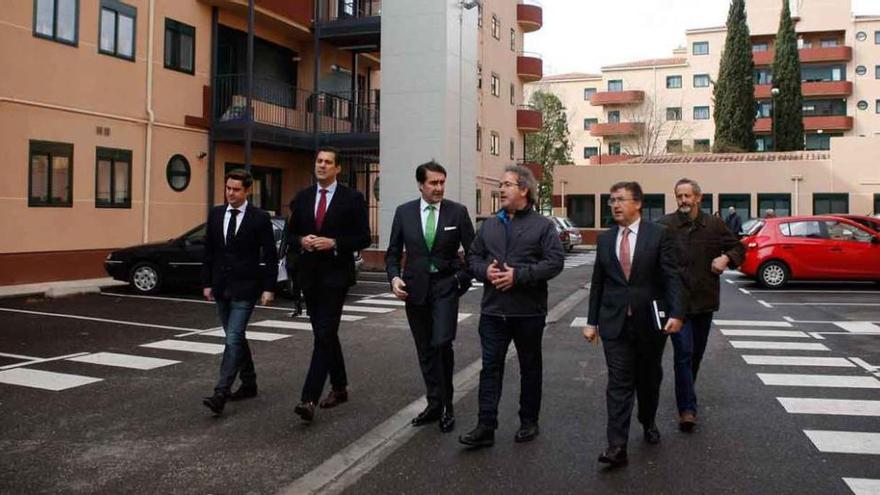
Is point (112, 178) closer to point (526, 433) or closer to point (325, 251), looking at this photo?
point (325, 251)

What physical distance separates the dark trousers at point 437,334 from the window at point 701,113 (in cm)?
6828

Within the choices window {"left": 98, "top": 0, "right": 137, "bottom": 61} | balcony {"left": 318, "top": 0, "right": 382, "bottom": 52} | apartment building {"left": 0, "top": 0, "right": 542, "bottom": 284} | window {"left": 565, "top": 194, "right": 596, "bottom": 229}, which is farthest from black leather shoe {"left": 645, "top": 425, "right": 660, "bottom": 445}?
window {"left": 565, "top": 194, "right": 596, "bottom": 229}

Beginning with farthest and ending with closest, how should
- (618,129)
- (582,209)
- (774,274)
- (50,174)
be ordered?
(618,129)
(582,209)
(774,274)
(50,174)

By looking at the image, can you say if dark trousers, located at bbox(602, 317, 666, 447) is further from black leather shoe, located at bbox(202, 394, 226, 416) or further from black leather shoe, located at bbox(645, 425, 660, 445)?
black leather shoe, located at bbox(202, 394, 226, 416)

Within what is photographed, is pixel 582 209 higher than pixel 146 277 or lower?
higher

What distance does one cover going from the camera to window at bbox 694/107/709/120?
227 feet

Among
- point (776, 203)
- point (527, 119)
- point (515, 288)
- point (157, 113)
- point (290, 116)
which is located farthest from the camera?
point (527, 119)

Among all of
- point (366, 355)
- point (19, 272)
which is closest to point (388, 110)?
point (19, 272)

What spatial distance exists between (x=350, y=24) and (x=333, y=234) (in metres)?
18.3

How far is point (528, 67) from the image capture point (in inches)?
1656

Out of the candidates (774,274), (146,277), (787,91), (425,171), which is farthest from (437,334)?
(787,91)

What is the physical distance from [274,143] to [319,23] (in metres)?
4.41

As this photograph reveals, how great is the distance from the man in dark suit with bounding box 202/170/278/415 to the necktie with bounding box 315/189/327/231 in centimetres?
62

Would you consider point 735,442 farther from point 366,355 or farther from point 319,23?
point 319,23
